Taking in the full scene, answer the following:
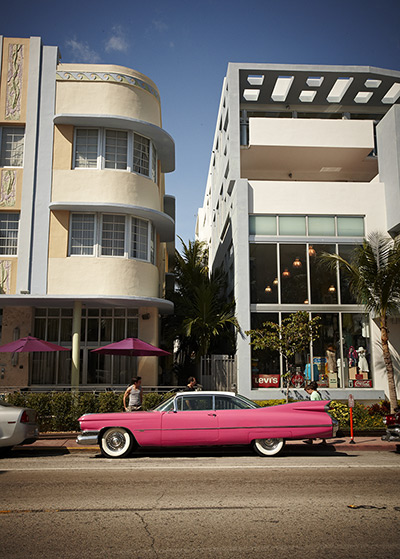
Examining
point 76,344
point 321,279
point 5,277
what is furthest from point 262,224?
point 5,277

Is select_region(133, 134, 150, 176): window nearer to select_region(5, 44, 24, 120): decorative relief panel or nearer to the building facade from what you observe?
the building facade

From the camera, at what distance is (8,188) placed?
17984 millimetres

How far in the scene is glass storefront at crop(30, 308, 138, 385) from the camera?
18.5m

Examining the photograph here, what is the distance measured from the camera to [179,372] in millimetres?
23656

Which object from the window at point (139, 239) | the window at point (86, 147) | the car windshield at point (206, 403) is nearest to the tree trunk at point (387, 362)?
the car windshield at point (206, 403)

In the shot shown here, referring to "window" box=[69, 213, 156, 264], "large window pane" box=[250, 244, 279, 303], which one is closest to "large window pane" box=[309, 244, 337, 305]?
"large window pane" box=[250, 244, 279, 303]

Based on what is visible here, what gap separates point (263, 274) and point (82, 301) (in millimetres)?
6623

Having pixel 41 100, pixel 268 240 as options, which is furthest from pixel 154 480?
pixel 41 100

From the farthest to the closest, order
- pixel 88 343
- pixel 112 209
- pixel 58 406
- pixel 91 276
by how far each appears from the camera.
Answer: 1. pixel 88 343
2. pixel 112 209
3. pixel 91 276
4. pixel 58 406

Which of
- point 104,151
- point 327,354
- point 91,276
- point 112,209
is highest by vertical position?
point 104,151

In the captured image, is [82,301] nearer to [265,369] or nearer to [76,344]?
[76,344]

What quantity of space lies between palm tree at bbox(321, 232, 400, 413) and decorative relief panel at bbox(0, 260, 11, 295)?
36.5 feet

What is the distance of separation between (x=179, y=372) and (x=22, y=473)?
47.5 ft

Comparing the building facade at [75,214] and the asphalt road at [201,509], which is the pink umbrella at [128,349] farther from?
the asphalt road at [201,509]
